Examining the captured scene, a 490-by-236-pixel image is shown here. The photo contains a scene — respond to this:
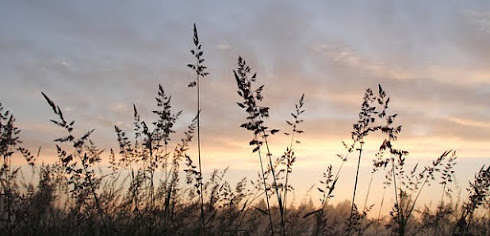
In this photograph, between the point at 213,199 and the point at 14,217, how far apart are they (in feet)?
6.29

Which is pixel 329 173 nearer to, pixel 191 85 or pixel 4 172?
pixel 191 85

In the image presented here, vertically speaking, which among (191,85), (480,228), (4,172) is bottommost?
(480,228)

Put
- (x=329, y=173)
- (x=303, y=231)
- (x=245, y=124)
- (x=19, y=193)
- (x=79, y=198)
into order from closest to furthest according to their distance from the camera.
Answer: (x=245, y=124) → (x=329, y=173) → (x=79, y=198) → (x=19, y=193) → (x=303, y=231)

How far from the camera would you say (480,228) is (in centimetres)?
580

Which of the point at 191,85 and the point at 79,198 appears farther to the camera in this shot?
the point at 79,198

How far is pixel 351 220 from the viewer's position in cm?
425

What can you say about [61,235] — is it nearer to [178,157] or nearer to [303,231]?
[178,157]

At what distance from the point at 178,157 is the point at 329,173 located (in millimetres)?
1844

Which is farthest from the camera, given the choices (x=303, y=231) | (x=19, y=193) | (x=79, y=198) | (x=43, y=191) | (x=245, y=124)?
(x=303, y=231)

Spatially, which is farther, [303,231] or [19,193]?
[303,231]

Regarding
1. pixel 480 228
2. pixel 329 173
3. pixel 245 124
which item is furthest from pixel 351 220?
pixel 480 228

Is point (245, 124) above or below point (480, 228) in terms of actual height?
above

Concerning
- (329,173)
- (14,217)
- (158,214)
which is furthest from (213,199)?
(14,217)

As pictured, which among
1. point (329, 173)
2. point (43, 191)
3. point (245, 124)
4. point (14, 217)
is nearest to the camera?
point (245, 124)
